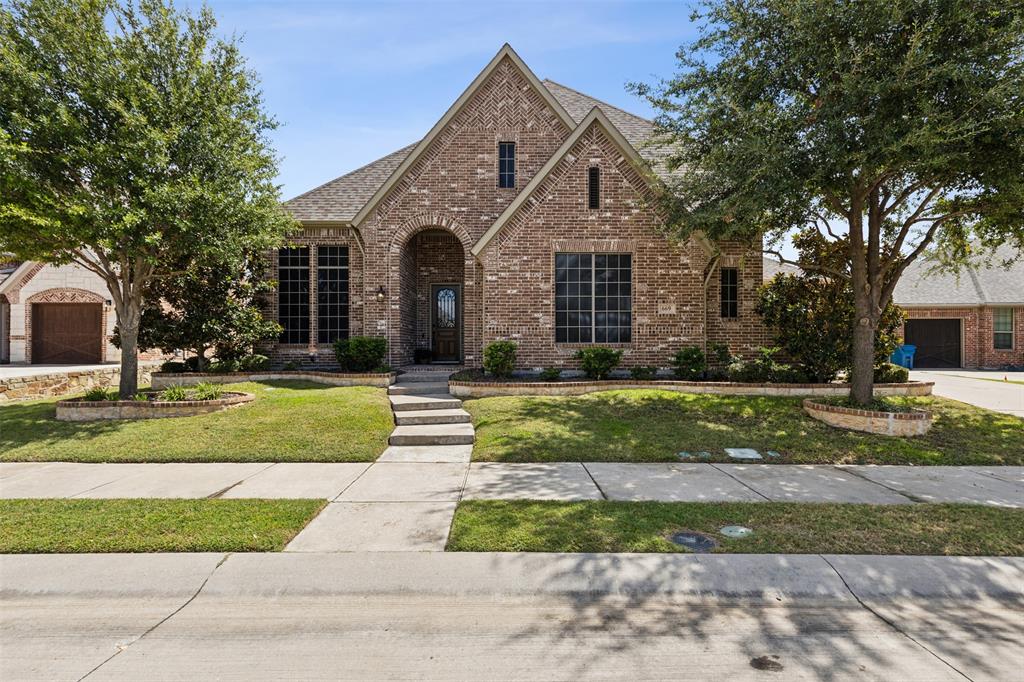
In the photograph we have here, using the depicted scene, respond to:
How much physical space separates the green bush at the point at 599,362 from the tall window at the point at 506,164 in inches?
241

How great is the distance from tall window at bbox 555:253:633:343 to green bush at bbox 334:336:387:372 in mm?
4863

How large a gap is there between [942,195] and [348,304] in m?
15.0

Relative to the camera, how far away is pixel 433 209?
14430 mm

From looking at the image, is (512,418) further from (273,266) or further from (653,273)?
(273,266)

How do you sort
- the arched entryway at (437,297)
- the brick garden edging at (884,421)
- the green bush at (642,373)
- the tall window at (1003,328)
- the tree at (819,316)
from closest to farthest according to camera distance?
the brick garden edging at (884,421) < the tree at (819,316) < the green bush at (642,373) < the arched entryway at (437,297) < the tall window at (1003,328)

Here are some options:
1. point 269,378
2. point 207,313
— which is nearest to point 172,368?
point 207,313

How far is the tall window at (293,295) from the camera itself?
594 inches

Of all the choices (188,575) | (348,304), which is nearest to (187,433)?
(188,575)

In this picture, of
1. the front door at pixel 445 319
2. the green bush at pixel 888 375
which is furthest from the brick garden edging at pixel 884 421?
the front door at pixel 445 319

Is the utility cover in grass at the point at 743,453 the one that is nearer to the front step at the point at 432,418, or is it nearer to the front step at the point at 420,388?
the front step at the point at 432,418

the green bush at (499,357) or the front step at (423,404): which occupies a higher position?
the green bush at (499,357)

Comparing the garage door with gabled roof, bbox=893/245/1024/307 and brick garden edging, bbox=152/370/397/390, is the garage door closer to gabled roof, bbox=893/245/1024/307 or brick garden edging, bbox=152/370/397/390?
gabled roof, bbox=893/245/1024/307

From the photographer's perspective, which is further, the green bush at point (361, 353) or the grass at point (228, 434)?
the green bush at point (361, 353)

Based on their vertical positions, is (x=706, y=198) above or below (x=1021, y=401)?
above
